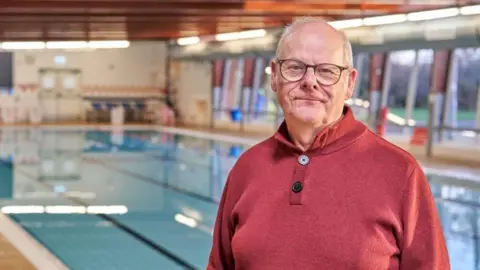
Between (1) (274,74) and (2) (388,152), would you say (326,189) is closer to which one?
(2) (388,152)

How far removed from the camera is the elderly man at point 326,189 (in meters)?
1.63

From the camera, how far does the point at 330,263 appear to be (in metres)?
1.64

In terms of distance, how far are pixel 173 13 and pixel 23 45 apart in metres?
10.7

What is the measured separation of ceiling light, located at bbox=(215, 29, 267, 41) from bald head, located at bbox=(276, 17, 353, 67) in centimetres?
1566

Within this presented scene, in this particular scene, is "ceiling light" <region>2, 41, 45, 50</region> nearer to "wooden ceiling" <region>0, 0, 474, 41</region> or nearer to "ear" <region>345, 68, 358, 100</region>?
"wooden ceiling" <region>0, 0, 474, 41</region>

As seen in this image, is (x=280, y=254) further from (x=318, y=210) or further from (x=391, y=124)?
(x=391, y=124)

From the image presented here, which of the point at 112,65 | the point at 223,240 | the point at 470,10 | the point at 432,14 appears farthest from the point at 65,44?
the point at 223,240

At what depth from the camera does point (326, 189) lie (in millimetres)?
1680

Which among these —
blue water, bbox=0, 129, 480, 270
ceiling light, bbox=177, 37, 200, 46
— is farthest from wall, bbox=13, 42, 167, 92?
blue water, bbox=0, 129, 480, 270

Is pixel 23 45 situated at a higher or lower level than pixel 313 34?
higher

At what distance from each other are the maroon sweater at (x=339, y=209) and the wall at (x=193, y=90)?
2036 cm

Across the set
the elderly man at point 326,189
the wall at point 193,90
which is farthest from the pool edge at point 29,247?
the wall at point 193,90

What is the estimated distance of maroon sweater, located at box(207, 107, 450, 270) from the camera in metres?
1.63

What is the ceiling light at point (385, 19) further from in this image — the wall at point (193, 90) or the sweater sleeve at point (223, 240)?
the sweater sleeve at point (223, 240)
